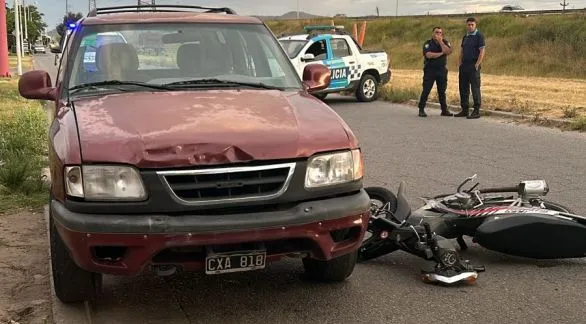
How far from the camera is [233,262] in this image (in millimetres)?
3436

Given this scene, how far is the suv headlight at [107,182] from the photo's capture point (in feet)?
10.7

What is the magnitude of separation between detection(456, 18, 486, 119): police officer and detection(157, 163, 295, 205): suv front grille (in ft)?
34.5

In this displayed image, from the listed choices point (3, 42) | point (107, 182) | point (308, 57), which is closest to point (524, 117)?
point (308, 57)

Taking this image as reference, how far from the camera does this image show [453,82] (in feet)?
75.7

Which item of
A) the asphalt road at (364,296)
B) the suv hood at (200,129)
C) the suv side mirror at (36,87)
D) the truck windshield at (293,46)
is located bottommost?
the asphalt road at (364,296)

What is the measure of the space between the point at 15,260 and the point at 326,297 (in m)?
2.26

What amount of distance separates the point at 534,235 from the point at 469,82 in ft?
30.6

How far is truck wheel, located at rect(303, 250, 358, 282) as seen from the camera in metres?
4.19

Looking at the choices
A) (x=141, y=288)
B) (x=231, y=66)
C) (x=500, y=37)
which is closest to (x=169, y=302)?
(x=141, y=288)

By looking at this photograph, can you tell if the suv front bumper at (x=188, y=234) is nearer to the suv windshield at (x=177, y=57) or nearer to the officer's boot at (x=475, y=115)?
the suv windshield at (x=177, y=57)

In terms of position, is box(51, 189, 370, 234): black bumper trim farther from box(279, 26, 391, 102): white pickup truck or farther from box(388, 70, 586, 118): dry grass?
box(279, 26, 391, 102): white pickup truck

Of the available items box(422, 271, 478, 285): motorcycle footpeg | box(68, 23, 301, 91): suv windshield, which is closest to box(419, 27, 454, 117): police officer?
box(68, 23, 301, 91): suv windshield

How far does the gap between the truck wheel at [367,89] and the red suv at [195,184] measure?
13.6 metres

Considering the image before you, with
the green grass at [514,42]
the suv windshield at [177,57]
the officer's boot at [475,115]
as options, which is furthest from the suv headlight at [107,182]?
the green grass at [514,42]
